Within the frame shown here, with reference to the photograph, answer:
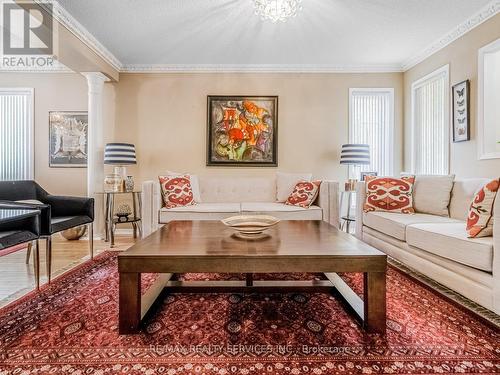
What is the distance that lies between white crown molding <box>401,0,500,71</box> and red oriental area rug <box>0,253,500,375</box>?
114 inches

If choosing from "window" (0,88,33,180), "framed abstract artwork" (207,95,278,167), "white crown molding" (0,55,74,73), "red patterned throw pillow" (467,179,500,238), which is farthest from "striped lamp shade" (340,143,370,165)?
"window" (0,88,33,180)

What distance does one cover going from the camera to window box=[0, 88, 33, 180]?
418 cm

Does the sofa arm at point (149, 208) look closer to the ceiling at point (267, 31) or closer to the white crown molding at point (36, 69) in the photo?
the ceiling at point (267, 31)

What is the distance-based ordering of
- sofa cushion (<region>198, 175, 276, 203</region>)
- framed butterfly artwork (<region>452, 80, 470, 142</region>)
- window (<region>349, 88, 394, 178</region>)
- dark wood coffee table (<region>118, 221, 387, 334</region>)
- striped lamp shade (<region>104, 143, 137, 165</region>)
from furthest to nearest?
window (<region>349, 88, 394, 178</region>) < sofa cushion (<region>198, 175, 276, 203</region>) < striped lamp shade (<region>104, 143, 137, 165</region>) < framed butterfly artwork (<region>452, 80, 470, 142</region>) < dark wood coffee table (<region>118, 221, 387, 334</region>)

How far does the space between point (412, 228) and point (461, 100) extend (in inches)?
75.3

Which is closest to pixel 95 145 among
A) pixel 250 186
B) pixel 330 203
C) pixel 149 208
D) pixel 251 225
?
pixel 149 208

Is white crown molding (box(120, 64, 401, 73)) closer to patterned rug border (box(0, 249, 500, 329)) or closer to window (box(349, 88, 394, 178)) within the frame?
window (box(349, 88, 394, 178))

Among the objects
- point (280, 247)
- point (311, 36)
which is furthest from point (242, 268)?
point (311, 36)

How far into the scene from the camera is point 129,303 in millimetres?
1458

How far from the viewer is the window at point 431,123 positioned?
11.5 feet

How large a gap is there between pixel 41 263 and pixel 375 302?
3.05m

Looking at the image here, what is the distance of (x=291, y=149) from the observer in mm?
4336

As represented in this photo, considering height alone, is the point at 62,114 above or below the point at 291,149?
above

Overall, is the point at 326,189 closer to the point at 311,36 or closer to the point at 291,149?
the point at 291,149
